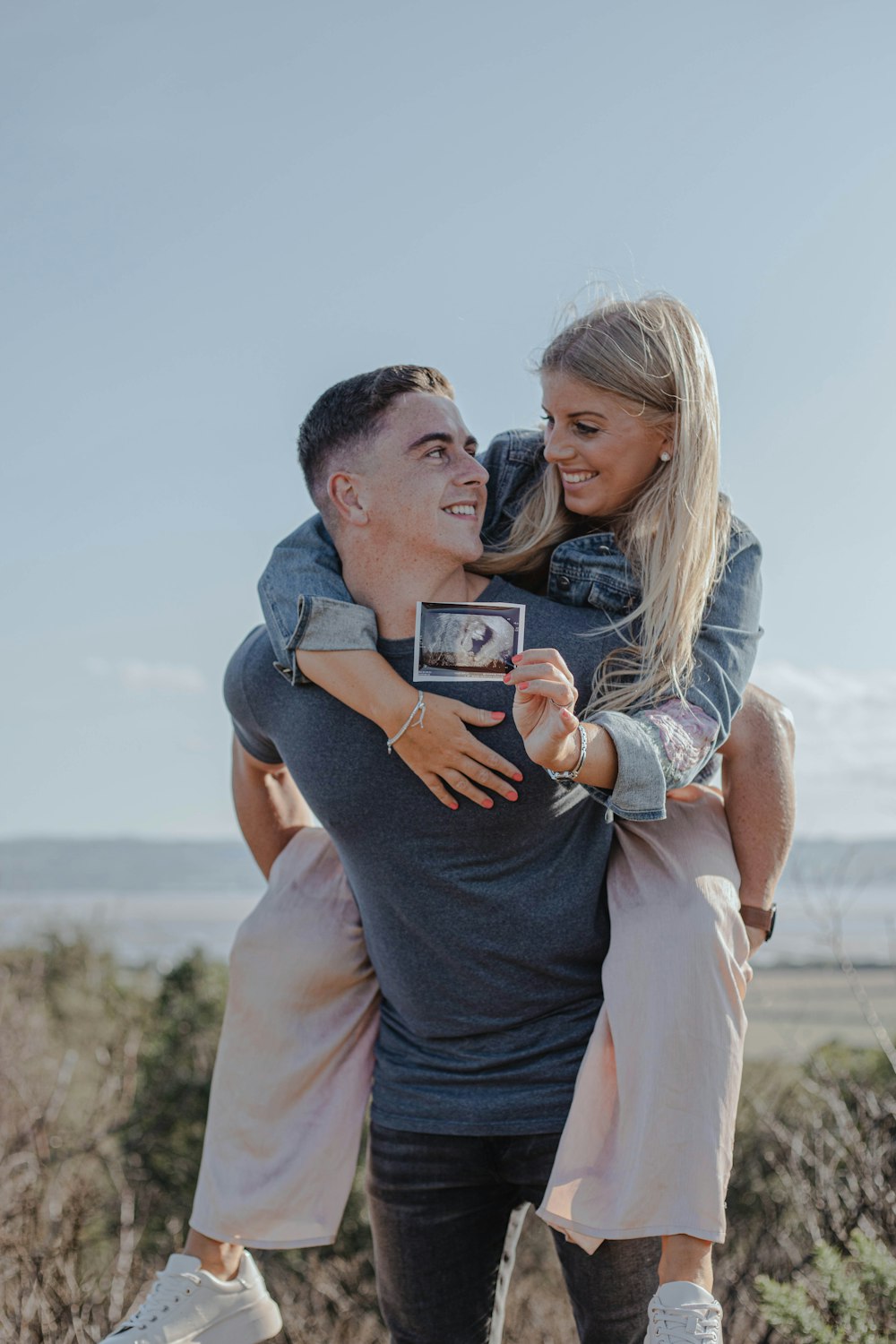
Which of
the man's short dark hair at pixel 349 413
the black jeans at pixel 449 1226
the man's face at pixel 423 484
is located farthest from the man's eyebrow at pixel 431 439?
the black jeans at pixel 449 1226

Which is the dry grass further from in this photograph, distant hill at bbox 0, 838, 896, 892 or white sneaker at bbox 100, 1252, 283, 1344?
distant hill at bbox 0, 838, 896, 892

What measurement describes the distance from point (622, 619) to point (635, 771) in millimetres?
379

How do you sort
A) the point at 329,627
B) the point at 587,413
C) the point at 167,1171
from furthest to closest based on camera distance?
1. the point at 167,1171
2. the point at 587,413
3. the point at 329,627

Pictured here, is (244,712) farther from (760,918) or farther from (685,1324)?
(685,1324)

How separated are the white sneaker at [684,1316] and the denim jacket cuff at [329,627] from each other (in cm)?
126

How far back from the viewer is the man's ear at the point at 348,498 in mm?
2578

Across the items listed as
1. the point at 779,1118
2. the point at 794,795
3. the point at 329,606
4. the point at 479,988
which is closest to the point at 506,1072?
the point at 479,988

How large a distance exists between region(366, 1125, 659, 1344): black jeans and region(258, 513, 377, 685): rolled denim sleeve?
1.02 metres

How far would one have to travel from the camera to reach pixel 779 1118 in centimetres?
1005

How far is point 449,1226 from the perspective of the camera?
8.57 ft

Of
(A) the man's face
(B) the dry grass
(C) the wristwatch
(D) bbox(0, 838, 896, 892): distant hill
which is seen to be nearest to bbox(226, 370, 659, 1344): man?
(A) the man's face

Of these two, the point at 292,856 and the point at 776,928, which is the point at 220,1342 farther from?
the point at 776,928

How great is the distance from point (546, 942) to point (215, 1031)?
13.1 meters

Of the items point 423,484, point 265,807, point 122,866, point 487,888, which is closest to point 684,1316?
point 487,888
